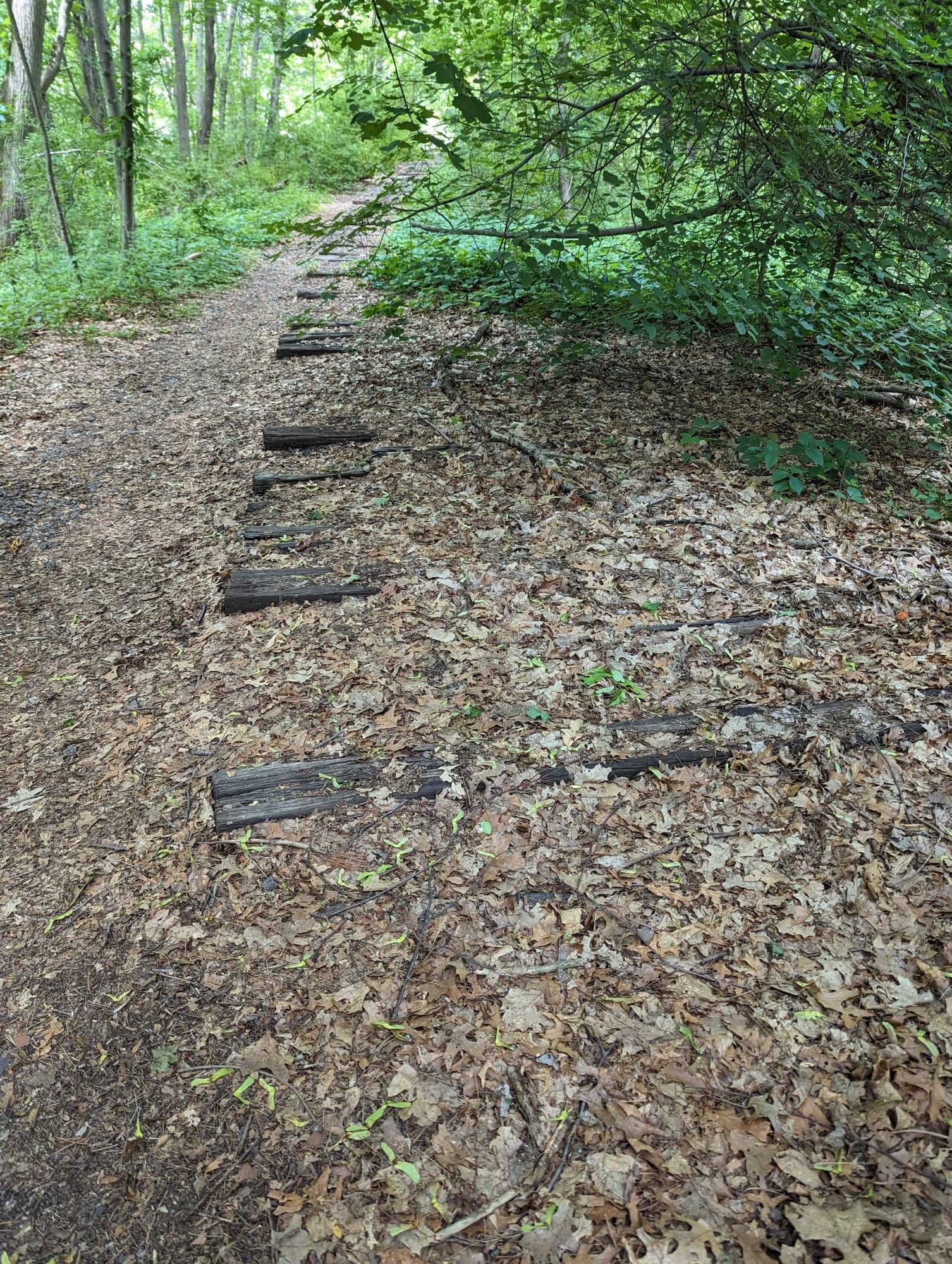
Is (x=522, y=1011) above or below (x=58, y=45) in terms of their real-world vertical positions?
below

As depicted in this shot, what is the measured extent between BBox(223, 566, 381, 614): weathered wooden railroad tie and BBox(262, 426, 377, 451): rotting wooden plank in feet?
7.00

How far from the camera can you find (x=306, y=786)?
3564 mm

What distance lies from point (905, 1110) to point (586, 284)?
5709mm

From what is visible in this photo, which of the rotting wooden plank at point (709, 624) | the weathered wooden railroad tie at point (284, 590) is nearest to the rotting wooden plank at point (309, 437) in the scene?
the weathered wooden railroad tie at point (284, 590)

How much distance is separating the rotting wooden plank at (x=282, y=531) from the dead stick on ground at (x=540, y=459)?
5.43 ft

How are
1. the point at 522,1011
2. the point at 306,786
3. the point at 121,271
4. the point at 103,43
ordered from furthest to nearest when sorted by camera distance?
the point at 121,271 < the point at 103,43 < the point at 306,786 < the point at 522,1011

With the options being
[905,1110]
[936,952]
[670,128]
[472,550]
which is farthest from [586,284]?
[905,1110]

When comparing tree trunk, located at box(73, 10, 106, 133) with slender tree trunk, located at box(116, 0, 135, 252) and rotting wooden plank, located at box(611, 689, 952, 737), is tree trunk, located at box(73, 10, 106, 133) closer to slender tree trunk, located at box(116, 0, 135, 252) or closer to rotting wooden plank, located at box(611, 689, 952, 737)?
slender tree trunk, located at box(116, 0, 135, 252)

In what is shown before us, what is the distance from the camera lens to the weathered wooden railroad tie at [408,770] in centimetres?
348

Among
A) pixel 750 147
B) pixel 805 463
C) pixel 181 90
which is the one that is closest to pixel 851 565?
pixel 805 463

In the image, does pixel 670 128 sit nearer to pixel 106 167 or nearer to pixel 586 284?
pixel 586 284

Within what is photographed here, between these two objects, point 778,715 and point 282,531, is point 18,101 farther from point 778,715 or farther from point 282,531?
point 778,715

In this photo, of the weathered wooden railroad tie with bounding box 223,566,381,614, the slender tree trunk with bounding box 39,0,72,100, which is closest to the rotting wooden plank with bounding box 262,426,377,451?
the weathered wooden railroad tie with bounding box 223,566,381,614

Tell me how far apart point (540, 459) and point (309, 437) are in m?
2.15
